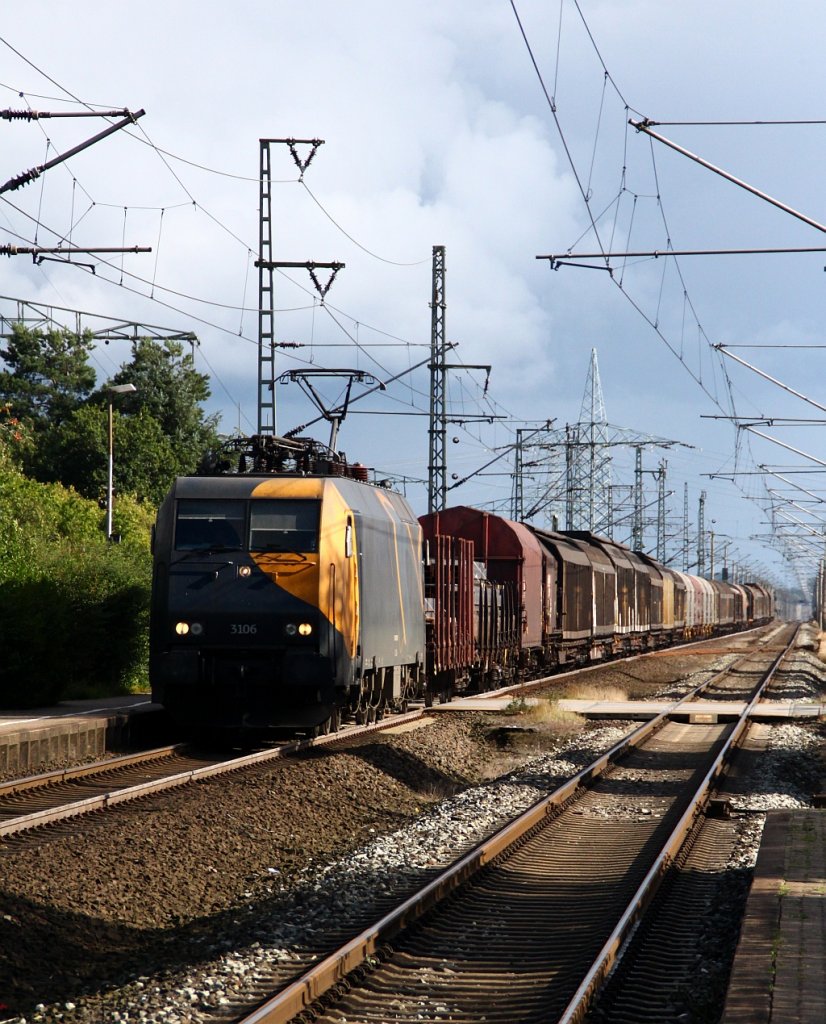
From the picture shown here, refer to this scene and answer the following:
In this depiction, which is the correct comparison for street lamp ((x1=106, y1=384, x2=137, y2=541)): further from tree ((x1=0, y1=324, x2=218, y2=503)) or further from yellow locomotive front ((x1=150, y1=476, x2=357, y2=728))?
tree ((x1=0, y1=324, x2=218, y2=503))

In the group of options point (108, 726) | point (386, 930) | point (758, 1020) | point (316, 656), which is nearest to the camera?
point (758, 1020)

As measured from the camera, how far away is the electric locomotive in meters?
16.5

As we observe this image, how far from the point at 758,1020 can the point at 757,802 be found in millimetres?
8930

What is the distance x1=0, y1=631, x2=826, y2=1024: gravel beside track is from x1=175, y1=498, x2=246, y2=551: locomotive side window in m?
2.91

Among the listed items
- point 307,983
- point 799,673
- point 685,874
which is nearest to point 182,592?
point 685,874

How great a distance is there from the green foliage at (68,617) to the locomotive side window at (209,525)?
470 cm

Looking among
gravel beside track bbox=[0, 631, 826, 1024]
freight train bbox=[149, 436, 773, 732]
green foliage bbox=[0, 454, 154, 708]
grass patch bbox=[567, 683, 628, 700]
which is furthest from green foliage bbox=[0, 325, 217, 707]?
grass patch bbox=[567, 683, 628, 700]

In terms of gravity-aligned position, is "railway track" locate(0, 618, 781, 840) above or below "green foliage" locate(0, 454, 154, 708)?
below

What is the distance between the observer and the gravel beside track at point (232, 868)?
23.7 ft

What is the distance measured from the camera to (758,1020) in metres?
5.94

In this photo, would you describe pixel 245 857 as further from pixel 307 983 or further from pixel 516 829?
pixel 307 983

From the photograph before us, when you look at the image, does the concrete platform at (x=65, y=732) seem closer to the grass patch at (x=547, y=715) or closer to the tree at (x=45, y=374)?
the grass patch at (x=547, y=715)

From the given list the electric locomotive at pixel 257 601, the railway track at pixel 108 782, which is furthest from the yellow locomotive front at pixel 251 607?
the railway track at pixel 108 782

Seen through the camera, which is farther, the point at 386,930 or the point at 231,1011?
the point at 386,930
